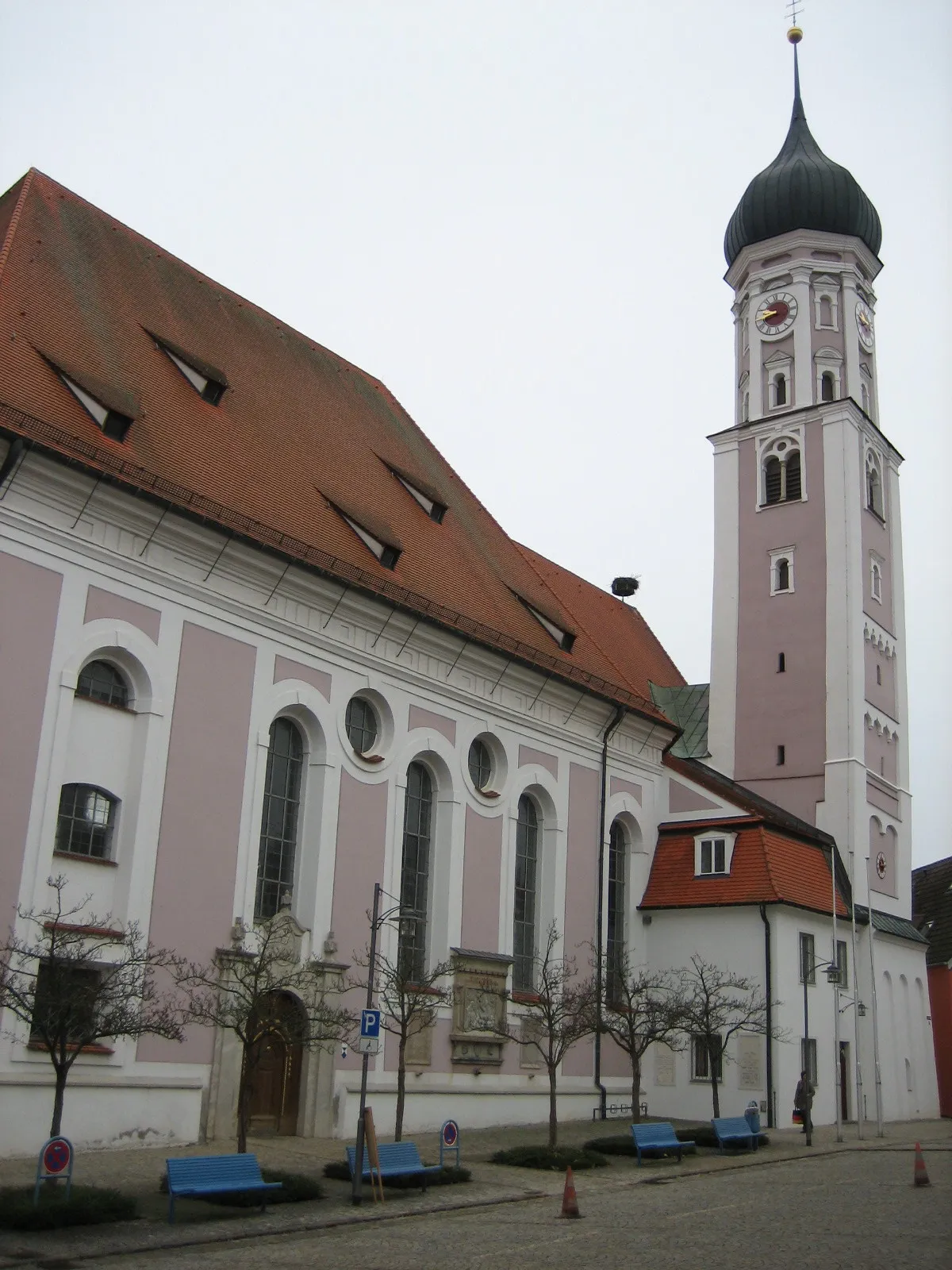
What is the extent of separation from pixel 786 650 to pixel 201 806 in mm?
20900

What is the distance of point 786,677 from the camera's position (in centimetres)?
3872

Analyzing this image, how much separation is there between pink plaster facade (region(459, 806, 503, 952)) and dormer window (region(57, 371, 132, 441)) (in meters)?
11.0

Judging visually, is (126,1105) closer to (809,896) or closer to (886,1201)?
(886,1201)

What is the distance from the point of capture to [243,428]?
2741 cm

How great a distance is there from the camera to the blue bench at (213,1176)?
617 inches

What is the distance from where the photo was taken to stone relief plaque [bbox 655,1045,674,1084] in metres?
32.5

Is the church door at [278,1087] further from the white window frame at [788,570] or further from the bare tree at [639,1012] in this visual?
the white window frame at [788,570]

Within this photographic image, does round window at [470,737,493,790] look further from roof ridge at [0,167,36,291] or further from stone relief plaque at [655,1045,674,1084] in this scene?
roof ridge at [0,167,36,291]

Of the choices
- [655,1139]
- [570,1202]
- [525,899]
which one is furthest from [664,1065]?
[570,1202]

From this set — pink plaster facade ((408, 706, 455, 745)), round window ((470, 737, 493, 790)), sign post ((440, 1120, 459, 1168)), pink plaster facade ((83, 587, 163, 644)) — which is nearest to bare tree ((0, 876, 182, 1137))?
sign post ((440, 1120, 459, 1168))

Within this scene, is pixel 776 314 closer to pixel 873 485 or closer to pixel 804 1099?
pixel 873 485

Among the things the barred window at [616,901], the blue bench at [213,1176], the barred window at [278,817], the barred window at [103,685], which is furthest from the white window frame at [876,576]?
the blue bench at [213,1176]

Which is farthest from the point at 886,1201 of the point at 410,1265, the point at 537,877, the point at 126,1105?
the point at 537,877

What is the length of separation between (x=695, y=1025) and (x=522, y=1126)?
433cm
